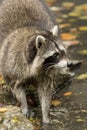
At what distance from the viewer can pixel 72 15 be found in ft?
35.8

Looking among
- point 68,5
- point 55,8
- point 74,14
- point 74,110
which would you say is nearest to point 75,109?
point 74,110

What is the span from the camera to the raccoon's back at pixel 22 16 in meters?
7.52

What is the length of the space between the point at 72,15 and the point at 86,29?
0.92 metres

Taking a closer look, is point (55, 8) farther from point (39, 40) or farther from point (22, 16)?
point (39, 40)

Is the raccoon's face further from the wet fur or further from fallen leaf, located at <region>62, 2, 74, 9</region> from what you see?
fallen leaf, located at <region>62, 2, 74, 9</region>

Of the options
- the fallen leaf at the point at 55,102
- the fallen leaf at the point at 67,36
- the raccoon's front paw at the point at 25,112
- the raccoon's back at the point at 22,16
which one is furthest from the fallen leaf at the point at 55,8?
the raccoon's front paw at the point at 25,112

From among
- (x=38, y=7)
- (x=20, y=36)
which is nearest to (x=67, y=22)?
(x=38, y=7)

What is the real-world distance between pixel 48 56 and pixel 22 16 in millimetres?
1229

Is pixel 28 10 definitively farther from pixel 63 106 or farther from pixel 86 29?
pixel 86 29

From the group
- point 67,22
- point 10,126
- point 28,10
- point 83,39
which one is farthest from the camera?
point 67,22

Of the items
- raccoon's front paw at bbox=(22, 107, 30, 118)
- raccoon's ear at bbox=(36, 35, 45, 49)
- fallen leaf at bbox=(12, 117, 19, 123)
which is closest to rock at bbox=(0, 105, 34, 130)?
fallen leaf at bbox=(12, 117, 19, 123)

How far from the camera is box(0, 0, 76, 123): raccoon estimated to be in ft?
21.6

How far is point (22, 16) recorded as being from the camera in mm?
7594

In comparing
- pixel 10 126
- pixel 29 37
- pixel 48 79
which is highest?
pixel 29 37
